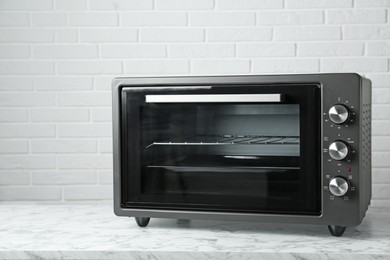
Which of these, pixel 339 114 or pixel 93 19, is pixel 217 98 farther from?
pixel 93 19

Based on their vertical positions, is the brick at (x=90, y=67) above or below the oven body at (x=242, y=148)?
above

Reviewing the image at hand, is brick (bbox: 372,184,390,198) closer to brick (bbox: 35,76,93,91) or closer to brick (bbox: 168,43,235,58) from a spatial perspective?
brick (bbox: 168,43,235,58)

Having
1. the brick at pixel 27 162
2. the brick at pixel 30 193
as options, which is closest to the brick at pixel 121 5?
the brick at pixel 27 162

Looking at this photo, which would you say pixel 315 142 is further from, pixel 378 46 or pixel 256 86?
pixel 378 46

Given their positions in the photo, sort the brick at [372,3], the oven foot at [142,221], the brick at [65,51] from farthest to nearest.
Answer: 1. the brick at [65,51]
2. the brick at [372,3]
3. the oven foot at [142,221]

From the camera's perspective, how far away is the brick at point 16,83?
81.4 inches

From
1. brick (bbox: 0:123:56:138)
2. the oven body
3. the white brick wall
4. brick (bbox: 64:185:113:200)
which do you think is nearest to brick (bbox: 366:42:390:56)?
the white brick wall

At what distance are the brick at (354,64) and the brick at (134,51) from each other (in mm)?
542

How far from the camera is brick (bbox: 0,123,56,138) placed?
207cm

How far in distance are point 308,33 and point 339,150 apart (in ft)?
2.14

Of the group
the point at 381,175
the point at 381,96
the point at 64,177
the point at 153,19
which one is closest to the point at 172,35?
the point at 153,19

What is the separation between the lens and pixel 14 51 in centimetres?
206

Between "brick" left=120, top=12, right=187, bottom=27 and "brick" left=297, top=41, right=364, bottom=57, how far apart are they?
41 cm

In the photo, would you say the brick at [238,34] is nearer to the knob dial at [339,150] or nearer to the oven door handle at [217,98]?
the oven door handle at [217,98]
